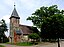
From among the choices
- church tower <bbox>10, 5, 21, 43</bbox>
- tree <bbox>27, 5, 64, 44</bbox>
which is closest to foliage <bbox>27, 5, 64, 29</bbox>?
tree <bbox>27, 5, 64, 44</bbox>

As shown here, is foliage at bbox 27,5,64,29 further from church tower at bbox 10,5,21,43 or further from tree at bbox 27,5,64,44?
church tower at bbox 10,5,21,43

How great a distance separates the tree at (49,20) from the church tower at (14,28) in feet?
22.0

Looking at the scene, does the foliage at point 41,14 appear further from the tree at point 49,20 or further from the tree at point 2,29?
the tree at point 2,29

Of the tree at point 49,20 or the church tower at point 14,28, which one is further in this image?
the church tower at point 14,28

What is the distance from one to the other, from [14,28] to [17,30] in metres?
1.28

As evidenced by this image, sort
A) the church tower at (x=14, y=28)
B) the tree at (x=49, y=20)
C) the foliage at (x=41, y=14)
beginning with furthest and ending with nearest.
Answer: the church tower at (x=14, y=28) < the foliage at (x=41, y=14) < the tree at (x=49, y=20)

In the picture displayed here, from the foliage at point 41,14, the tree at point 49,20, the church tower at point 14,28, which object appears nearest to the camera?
the tree at point 49,20

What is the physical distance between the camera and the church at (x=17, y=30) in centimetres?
5431

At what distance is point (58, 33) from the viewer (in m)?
32.4

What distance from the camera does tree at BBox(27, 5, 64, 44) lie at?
105 ft

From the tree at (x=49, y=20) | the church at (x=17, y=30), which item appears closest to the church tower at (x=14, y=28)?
the church at (x=17, y=30)

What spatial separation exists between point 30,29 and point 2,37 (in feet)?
35.8

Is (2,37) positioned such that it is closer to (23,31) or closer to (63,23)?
(23,31)

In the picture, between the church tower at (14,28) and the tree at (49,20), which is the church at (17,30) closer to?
the church tower at (14,28)
